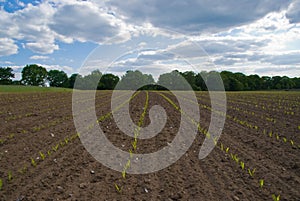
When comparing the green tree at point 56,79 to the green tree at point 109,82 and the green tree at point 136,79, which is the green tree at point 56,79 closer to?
the green tree at point 109,82

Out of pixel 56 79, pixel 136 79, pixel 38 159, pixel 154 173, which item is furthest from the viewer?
pixel 56 79

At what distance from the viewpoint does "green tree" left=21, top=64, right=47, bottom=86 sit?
3622 inches

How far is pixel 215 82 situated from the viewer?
3273 inches

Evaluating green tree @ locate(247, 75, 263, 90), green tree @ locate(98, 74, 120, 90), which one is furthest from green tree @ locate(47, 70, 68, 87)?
green tree @ locate(247, 75, 263, 90)

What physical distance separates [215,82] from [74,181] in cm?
8159

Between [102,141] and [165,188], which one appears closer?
[165,188]

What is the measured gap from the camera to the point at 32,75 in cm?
9275

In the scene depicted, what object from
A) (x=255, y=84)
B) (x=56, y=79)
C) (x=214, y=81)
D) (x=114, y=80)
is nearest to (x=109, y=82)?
(x=114, y=80)

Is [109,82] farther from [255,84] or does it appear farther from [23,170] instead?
[23,170]

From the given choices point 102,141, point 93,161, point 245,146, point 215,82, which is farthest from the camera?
point 215,82

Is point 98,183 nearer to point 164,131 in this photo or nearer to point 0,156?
point 0,156

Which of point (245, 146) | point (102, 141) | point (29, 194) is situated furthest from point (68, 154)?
point (245, 146)

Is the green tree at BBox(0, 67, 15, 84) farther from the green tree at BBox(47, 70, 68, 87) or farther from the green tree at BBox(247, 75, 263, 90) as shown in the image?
the green tree at BBox(247, 75, 263, 90)

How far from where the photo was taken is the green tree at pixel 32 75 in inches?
3622
